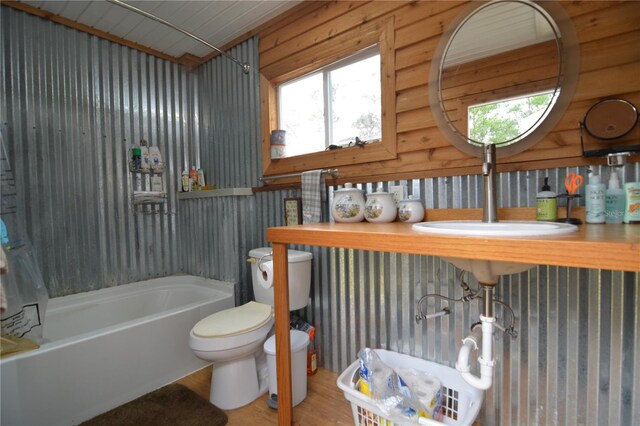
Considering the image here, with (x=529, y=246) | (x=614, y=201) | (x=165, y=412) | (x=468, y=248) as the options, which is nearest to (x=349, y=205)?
(x=468, y=248)

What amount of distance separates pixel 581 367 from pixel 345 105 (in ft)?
5.78

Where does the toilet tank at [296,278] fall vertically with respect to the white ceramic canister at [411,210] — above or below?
below

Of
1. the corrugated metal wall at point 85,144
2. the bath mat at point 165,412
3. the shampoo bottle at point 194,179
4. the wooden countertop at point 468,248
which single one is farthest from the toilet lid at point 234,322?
the shampoo bottle at point 194,179

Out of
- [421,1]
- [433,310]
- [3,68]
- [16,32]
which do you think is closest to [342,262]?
[433,310]

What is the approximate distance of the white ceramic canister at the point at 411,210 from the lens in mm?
1386

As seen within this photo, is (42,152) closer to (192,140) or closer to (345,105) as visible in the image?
(192,140)

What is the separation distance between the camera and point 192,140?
2.76m

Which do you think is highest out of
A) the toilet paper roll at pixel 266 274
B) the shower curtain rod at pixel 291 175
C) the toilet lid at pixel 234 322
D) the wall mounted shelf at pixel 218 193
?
the shower curtain rod at pixel 291 175

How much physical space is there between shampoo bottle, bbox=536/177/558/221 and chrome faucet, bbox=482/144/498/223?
164mm

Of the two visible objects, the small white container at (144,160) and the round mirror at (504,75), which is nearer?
the round mirror at (504,75)

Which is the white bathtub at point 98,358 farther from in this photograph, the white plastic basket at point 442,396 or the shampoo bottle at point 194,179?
the white plastic basket at point 442,396

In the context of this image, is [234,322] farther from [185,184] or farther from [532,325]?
[185,184]

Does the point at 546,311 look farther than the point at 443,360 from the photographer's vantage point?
No

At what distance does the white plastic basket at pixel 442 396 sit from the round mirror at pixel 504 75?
106cm
